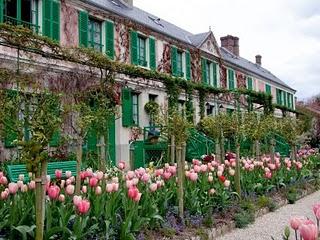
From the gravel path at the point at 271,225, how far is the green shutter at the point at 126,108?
8882 millimetres

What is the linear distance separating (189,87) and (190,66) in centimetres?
321

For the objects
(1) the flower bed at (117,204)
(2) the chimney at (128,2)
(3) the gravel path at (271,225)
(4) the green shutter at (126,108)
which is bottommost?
(3) the gravel path at (271,225)

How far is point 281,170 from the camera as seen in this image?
31.4 feet

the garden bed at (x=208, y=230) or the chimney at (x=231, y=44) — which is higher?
the chimney at (x=231, y=44)

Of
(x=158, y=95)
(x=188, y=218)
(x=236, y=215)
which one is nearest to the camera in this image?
(x=188, y=218)

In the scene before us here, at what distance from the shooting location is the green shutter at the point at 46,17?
13.2 m

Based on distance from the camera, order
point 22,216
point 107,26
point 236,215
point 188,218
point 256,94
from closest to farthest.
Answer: point 22,216 < point 188,218 < point 236,215 < point 107,26 < point 256,94

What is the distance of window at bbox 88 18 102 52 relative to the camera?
15481 millimetres

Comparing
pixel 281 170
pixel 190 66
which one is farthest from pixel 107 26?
pixel 281 170

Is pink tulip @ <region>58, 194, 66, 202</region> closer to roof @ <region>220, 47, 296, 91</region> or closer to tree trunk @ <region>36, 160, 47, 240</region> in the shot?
tree trunk @ <region>36, 160, 47, 240</region>

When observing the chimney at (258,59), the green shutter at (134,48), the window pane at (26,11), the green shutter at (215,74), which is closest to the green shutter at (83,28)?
the window pane at (26,11)

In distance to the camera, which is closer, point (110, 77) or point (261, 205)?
point (261, 205)

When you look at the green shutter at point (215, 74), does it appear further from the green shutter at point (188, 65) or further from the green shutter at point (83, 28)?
the green shutter at point (83, 28)

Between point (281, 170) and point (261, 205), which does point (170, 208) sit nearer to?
point (261, 205)
